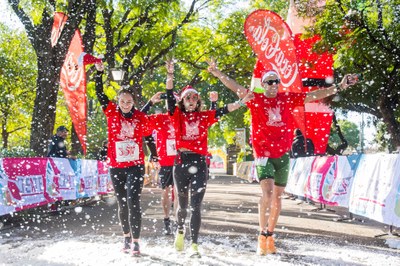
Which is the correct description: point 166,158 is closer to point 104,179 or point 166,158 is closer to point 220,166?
point 104,179

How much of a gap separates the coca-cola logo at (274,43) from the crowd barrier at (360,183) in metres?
2.20

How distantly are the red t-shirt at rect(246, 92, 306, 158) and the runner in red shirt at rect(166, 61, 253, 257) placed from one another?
0.20 meters

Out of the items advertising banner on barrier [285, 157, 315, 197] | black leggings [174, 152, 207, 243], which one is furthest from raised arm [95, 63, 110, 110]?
advertising banner on barrier [285, 157, 315, 197]

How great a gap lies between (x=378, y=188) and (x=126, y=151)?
394 centimetres

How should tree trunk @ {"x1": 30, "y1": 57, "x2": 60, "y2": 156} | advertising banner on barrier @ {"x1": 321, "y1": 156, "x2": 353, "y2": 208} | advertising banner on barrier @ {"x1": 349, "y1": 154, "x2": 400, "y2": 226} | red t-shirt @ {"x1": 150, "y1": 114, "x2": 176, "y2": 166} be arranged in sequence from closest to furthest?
advertising banner on barrier @ {"x1": 349, "y1": 154, "x2": 400, "y2": 226}
red t-shirt @ {"x1": 150, "y1": 114, "x2": 176, "y2": 166}
advertising banner on barrier @ {"x1": 321, "y1": 156, "x2": 353, "y2": 208}
tree trunk @ {"x1": 30, "y1": 57, "x2": 60, "y2": 156}

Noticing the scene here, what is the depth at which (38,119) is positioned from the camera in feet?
41.7

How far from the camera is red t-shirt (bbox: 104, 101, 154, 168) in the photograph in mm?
5941

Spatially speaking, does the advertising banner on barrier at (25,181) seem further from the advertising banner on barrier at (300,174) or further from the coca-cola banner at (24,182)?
the advertising banner on barrier at (300,174)

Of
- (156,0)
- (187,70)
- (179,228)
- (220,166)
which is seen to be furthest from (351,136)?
(179,228)

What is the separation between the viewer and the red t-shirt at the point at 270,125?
19.7 feet

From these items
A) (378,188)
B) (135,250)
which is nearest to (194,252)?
(135,250)

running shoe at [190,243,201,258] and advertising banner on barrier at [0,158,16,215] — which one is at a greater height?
advertising banner on barrier at [0,158,16,215]

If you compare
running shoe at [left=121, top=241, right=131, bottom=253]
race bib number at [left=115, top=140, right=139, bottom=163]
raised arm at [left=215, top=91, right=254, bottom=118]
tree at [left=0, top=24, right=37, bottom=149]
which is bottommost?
running shoe at [left=121, top=241, right=131, bottom=253]

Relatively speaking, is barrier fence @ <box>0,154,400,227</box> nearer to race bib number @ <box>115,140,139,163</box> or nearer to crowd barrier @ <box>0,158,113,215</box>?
crowd barrier @ <box>0,158,113,215</box>
